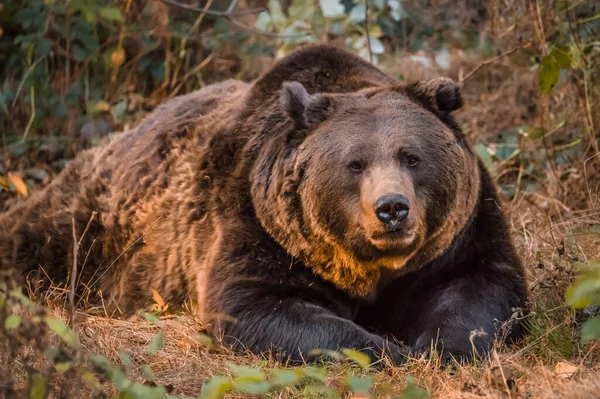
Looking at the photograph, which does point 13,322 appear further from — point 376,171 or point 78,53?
point 78,53

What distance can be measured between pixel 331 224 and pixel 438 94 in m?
0.90

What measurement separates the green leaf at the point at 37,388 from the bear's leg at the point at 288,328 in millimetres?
1396

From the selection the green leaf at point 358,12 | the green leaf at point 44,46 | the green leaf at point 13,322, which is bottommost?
the green leaf at point 44,46

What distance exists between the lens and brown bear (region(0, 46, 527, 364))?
4.89m

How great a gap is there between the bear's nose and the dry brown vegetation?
65 cm

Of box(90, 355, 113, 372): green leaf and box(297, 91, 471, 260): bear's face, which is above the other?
box(297, 91, 471, 260): bear's face

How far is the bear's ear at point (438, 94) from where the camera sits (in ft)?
17.1

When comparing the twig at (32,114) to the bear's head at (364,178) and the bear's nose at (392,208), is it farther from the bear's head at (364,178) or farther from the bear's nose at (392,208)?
the bear's nose at (392,208)

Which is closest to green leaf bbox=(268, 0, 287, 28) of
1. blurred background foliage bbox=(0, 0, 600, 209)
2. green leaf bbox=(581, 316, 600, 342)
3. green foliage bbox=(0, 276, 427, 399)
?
blurred background foliage bbox=(0, 0, 600, 209)

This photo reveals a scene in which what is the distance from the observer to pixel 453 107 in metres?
5.27

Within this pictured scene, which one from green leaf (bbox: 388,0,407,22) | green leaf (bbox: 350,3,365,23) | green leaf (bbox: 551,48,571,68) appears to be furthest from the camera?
green leaf (bbox: 388,0,407,22)

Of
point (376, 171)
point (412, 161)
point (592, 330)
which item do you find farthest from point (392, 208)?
point (592, 330)

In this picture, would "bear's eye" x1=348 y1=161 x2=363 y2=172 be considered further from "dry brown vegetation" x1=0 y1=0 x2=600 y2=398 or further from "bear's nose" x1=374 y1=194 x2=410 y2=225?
"dry brown vegetation" x1=0 y1=0 x2=600 y2=398

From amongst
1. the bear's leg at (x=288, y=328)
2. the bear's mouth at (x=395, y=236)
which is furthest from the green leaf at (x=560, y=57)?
the bear's leg at (x=288, y=328)
